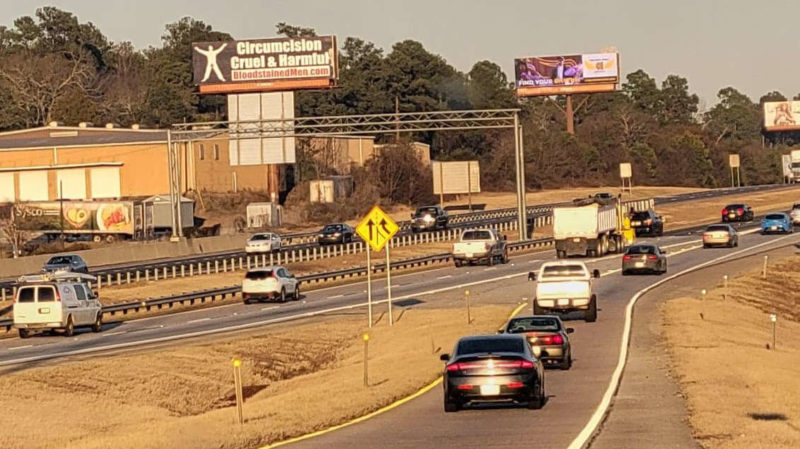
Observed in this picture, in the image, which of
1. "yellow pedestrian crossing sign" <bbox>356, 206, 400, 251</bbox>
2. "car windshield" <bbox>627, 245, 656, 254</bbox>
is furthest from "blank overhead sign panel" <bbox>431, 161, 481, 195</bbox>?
"yellow pedestrian crossing sign" <bbox>356, 206, 400, 251</bbox>

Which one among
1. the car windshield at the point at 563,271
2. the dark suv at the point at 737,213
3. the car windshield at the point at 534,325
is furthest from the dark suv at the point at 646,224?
the car windshield at the point at 534,325

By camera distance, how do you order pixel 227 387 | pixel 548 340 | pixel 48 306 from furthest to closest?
pixel 48 306 → pixel 227 387 → pixel 548 340

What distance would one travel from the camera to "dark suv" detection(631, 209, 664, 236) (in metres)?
95.9

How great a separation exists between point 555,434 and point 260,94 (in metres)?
88.6

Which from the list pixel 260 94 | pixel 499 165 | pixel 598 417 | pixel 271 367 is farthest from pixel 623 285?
pixel 499 165

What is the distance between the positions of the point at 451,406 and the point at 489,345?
122 cm

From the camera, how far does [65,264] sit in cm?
7125

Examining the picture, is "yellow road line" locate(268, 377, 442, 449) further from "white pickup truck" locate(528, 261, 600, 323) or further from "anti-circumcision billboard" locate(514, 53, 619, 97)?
"anti-circumcision billboard" locate(514, 53, 619, 97)

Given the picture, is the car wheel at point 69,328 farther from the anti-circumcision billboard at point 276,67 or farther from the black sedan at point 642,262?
the anti-circumcision billboard at point 276,67

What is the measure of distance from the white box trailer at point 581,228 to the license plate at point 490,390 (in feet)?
172

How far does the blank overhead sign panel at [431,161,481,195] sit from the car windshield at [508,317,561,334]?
101 meters

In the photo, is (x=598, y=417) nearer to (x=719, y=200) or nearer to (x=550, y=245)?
(x=550, y=245)

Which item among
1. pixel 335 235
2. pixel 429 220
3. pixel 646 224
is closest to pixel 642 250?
pixel 646 224

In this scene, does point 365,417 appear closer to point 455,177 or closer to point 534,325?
point 534,325
